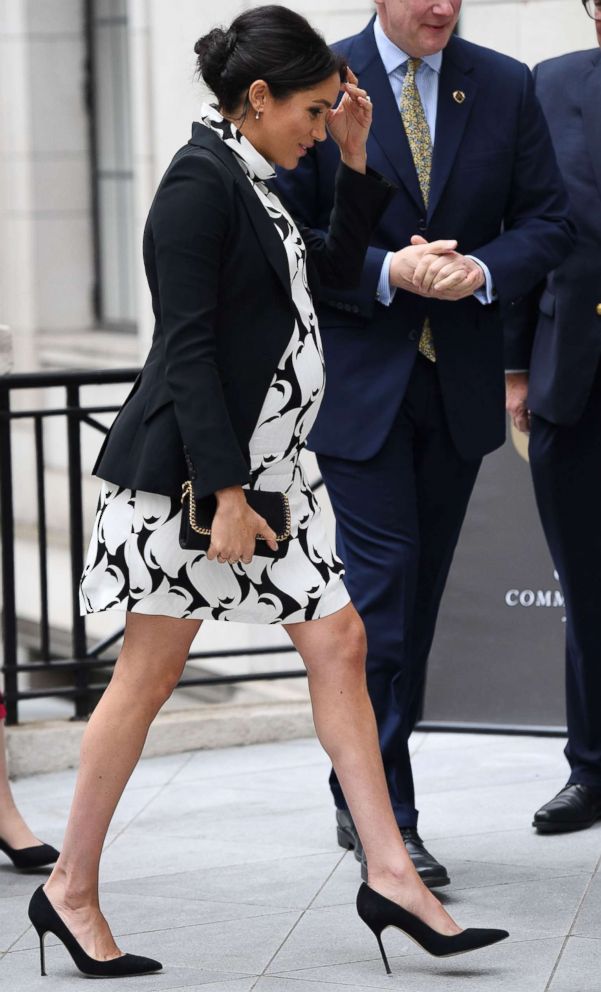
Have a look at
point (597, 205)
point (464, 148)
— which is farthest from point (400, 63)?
point (597, 205)

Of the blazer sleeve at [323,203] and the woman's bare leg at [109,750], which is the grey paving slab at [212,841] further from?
the blazer sleeve at [323,203]

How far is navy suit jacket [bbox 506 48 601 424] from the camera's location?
169 inches

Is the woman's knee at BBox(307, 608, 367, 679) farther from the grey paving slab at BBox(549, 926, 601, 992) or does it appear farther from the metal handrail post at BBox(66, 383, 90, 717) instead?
the metal handrail post at BBox(66, 383, 90, 717)

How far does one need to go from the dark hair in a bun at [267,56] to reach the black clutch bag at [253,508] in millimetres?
791

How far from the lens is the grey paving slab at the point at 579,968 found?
11.1 feet

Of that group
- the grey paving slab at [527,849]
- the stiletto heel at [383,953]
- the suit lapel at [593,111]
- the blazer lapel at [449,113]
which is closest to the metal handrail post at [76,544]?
the grey paving slab at [527,849]

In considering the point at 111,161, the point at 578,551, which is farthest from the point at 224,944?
the point at 111,161

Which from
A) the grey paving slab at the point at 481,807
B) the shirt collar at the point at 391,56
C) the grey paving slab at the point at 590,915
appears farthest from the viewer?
the grey paving slab at the point at 481,807

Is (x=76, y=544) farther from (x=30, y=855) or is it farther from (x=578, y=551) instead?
(x=578, y=551)

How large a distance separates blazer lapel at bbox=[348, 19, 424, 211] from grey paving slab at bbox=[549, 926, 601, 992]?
171 centimetres

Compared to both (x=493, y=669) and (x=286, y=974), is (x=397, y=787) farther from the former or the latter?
(x=493, y=669)

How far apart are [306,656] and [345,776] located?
256mm

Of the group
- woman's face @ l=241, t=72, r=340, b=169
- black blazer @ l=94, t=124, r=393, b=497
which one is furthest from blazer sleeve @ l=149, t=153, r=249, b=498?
woman's face @ l=241, t=72, r=340, b=169

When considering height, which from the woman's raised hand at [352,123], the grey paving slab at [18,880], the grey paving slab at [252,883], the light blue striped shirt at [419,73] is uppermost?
the light blue striped shirt at [419,73]
